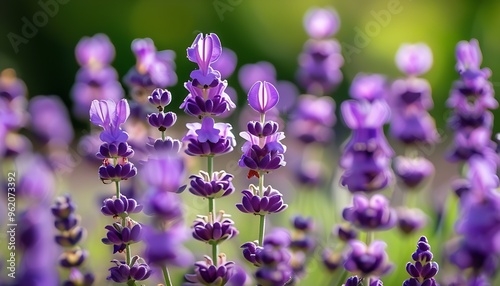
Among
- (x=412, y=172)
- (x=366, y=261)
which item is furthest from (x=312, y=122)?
(x=366, y=261)

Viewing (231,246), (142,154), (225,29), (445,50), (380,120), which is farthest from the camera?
(225,29)

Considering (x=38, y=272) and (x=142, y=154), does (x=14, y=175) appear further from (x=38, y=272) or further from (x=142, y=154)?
(x=38, y=272)

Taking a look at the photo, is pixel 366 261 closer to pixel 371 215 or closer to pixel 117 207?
pixel 371 215

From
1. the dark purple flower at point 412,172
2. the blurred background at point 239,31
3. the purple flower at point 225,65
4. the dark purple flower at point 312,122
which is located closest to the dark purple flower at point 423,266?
the dark purple flower at point 412,172

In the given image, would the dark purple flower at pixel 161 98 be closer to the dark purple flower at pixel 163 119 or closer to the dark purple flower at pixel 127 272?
the dark purple flower at pixel 163 119

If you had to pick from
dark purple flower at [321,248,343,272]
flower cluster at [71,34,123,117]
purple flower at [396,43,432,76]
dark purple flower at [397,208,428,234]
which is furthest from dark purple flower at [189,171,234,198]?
flower cluster at [71,34,123,117]

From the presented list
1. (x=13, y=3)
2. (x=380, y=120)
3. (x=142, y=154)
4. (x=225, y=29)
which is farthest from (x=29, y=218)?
(x=13, y=3)

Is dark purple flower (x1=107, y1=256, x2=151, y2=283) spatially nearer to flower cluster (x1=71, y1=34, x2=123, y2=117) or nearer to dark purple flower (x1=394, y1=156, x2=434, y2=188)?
dark purple flower (x1=394, y1=156, x2=434, y2=188)
